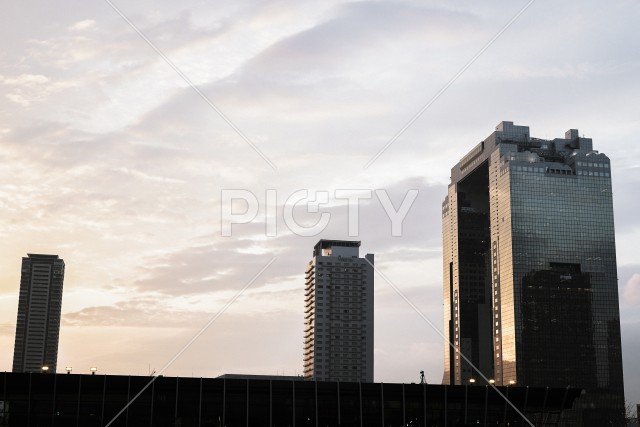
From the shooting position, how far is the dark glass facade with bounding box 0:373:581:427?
9475 cm

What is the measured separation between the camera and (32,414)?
94.6 m

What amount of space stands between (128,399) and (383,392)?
30462mm

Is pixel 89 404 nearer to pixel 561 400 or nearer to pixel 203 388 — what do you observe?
pixel 203 388

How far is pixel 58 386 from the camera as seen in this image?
95.1 m

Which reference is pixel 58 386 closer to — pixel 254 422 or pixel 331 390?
pixel 254 422

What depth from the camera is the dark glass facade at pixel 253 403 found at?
94.8 m

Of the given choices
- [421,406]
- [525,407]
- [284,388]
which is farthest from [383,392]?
[525,407]

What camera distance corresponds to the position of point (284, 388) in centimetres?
9981

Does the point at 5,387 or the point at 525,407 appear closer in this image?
the point at 5,387

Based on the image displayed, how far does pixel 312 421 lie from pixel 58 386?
2997 cm

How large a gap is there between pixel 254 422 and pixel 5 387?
2884 centimetres

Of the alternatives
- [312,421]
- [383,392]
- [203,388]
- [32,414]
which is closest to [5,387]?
[32,414]

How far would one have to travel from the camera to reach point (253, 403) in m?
99.3

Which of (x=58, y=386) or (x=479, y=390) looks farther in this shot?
(x=479, y=390)
